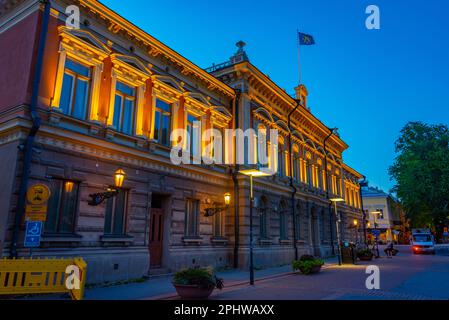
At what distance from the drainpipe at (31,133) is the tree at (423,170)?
39.2 meters

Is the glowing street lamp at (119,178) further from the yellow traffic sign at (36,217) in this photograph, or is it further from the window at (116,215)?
the yellow traffic sign at (36,217)

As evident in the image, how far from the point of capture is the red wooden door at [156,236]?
15.4 metres

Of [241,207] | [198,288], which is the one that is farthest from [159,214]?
[198,288]

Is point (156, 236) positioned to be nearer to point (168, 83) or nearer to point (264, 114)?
point (168, 83)

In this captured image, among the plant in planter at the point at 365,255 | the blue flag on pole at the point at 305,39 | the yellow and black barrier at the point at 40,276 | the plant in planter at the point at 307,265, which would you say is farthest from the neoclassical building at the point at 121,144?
the plant in planter at the point at 365,255

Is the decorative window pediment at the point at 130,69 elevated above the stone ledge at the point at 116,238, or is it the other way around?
the decorative window pediment at the point at 130,69

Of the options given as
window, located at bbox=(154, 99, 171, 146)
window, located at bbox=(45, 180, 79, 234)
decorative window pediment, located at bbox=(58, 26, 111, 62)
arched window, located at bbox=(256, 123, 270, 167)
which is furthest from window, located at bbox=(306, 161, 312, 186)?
window, located at bbox=(45, 180, 79, 234)

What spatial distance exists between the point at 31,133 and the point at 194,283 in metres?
6.98

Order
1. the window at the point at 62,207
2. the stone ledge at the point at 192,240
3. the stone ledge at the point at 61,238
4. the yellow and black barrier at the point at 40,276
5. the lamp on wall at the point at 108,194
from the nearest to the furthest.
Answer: the yellow and black barrier at the point at 40,276 < the stone ledge at the point at 61,238 < the window at the point at 62,207 < the lamp on wall at the point at 108,194 < the stone ledge at the point at 192,240

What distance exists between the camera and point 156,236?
15695 millimetres

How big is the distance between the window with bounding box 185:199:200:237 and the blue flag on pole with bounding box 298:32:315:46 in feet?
51.2

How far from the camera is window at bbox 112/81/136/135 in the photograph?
47.4 ft

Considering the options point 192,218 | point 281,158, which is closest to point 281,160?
point 281,158
